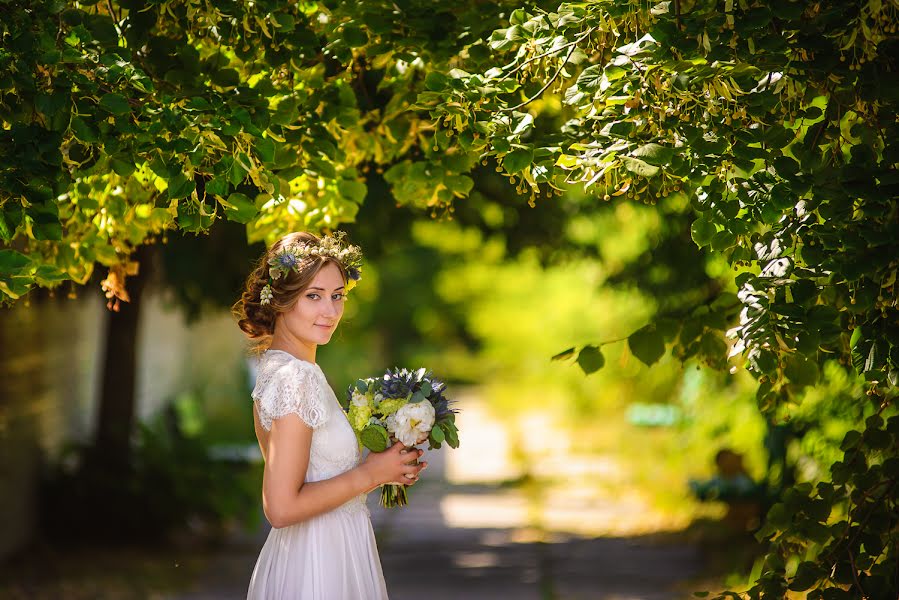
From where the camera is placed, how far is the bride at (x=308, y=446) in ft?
11.2

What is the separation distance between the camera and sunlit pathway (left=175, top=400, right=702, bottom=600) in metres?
8.52

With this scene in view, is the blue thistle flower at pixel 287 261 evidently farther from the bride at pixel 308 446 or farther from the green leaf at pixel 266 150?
the green leaf at pixel 266 150

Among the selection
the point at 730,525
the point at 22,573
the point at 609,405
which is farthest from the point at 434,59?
the point at 609,405

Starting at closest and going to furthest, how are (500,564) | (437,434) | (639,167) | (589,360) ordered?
(639,167) < (437,434) < (589,360) < (500,564)

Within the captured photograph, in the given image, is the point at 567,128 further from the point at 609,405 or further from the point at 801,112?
the point at 609,405

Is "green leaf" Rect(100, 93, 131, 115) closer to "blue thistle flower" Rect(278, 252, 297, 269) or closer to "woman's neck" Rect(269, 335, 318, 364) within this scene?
"blue thistle flower" Rect(278, 252, 297, 269)

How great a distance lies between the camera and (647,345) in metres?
4.53

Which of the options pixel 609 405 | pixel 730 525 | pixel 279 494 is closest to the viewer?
pixel 279 494

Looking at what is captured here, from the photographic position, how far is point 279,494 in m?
3.36

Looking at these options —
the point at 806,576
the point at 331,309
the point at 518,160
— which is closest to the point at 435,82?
the point at 518,160

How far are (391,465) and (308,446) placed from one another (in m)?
0.25

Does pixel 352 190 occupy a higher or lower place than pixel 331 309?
higher

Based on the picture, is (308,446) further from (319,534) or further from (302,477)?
(319,534)

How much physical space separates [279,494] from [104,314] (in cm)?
838
